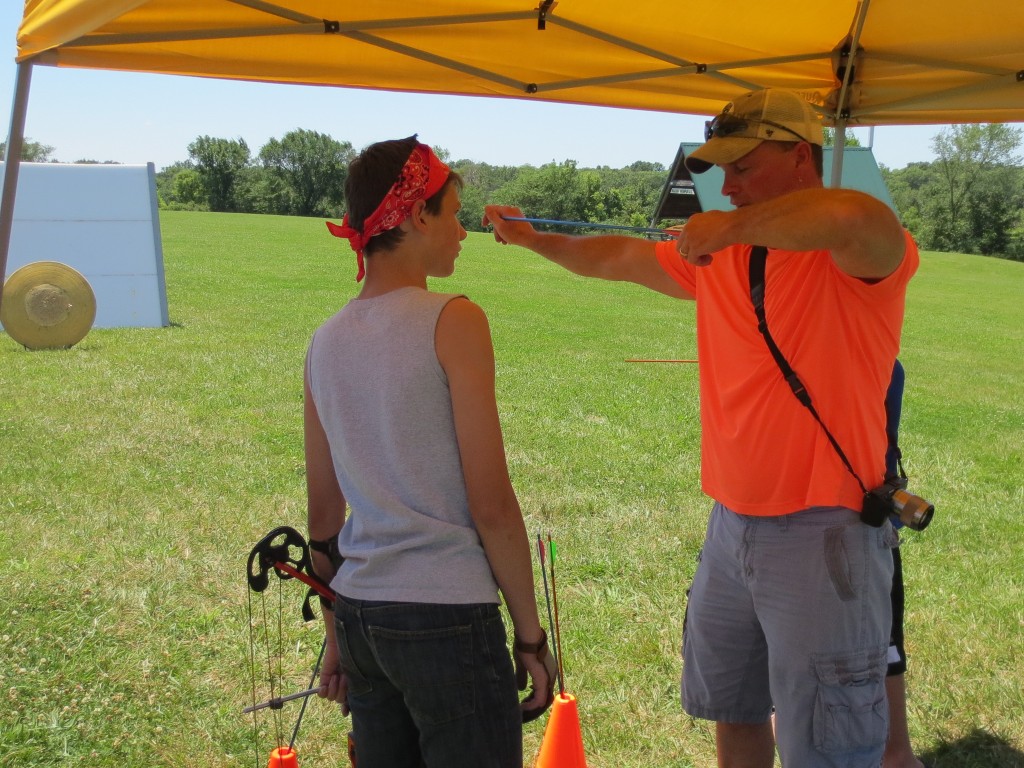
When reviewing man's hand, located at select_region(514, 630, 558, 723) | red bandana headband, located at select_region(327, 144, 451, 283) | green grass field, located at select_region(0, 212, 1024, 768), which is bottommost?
green grass field, located at select_region(0, 212, 1024, 768)

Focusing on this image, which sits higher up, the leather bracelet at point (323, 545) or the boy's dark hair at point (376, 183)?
the boy's dark hair at point (376, 183)

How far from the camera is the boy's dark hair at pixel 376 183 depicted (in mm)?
1683

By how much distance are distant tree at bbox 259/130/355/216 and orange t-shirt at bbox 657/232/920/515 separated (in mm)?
73942

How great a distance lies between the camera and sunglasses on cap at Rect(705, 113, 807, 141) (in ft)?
6.84

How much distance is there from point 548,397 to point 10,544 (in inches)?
222

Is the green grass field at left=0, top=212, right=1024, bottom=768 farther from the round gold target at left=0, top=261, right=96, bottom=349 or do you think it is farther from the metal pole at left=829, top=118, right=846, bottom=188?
the metal pole at left=829, top=118, right=846, bottom=188

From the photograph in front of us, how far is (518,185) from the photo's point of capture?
56125 mm

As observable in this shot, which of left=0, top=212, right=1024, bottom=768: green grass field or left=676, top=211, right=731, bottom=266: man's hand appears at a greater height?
left=676, top=211, right=731, bottom=266: man's hand

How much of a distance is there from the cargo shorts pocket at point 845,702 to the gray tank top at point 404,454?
85 cm

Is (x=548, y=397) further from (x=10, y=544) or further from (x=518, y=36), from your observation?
(x=518, y=36)

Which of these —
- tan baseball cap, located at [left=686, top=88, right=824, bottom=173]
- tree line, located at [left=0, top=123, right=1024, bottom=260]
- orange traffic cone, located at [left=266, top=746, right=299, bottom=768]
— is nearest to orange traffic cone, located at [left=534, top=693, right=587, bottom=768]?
orange traffic cone, located at [left=266, top=746, right=299, bottom=768]

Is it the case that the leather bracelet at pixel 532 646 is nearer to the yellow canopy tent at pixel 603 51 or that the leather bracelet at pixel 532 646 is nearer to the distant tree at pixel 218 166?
the yellow canopy tent at pixel 603 51

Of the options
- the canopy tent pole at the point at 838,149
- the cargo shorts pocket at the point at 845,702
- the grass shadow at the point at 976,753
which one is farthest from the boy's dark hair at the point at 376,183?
the grass shadow at the point at 976,753

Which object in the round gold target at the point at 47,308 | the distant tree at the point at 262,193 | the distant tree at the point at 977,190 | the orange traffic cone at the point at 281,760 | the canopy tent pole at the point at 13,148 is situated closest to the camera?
the canopy tent pole at the point at 13,148
